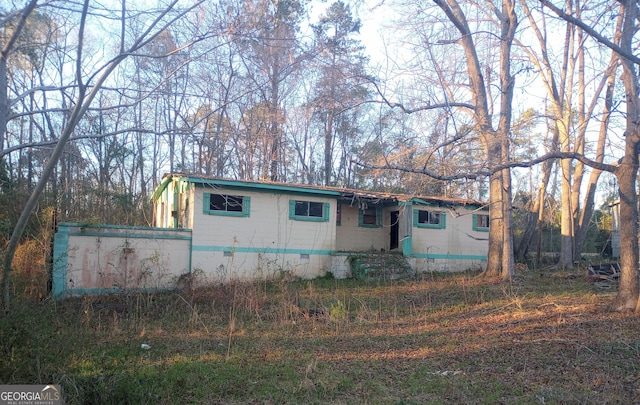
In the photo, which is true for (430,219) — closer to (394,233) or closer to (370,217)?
(394,233)

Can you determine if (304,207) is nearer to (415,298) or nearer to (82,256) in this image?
(415,298)

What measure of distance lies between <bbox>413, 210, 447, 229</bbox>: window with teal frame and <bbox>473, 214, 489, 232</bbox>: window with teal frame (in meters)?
1.74

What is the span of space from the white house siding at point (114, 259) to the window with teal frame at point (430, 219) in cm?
919

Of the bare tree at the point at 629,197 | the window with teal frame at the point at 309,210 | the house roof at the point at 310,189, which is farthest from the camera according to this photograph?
the window with teal frame at the point at 309,210

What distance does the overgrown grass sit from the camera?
533cm

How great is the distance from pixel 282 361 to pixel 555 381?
3573mm

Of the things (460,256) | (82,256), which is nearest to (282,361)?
(82,256)

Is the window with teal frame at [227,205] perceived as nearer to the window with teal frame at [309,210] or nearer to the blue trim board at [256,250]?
the blue trim board at [256,250]

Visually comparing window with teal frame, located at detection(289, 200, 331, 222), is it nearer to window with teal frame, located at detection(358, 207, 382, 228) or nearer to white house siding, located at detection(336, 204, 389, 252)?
white house siding, located at detection(336, 204, 389, 252)

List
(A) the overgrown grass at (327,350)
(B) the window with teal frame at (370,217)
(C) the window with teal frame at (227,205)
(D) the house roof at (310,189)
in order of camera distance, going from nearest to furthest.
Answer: (A) the overgrown grass at (327,350), (D) the house roof at (310,189), (C) the window with teal frame at (227,205), (B) the window with teal frame at (370,217)

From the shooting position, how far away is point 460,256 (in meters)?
20.0

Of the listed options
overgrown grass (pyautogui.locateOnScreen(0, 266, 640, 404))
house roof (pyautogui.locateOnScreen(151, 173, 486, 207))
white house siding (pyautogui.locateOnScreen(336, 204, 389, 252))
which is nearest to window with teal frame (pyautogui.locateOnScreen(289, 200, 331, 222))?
house roof (pyautogui.locateOnScreen(151, 173, 486, 207))

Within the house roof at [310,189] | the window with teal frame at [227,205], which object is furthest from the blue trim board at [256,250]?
the house roof at [310,189]

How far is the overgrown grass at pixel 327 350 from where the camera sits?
17.5 feet
